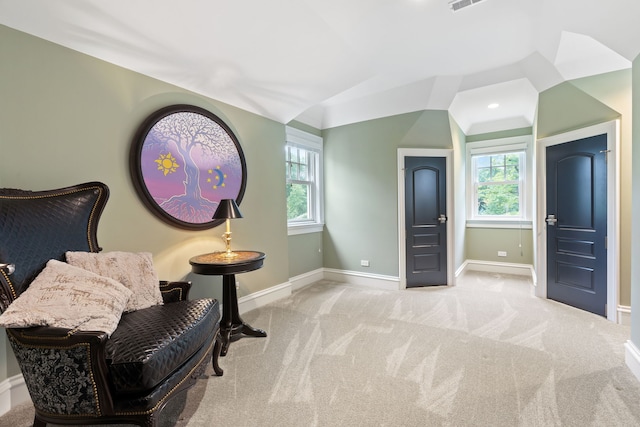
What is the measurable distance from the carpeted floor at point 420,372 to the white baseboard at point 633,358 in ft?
0.13

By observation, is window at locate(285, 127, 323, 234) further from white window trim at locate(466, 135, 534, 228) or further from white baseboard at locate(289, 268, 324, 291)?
white window trim at locate(466, 135, 534, 228)

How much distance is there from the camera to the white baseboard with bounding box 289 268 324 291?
4.18 m

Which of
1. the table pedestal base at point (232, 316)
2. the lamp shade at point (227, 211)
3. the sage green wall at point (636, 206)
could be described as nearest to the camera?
the sage green wall at point (636, 206)

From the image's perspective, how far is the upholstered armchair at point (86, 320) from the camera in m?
1.24

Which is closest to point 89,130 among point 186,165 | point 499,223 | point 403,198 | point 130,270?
point 186,165

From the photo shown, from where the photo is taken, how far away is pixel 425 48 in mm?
2834

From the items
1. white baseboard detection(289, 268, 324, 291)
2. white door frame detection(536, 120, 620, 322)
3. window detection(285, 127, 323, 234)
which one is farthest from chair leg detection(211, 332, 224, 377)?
white door frame detection(536, 120, 620, 322)

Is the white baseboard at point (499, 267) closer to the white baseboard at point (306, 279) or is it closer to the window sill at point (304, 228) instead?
the white baseboard at point (306, 279)

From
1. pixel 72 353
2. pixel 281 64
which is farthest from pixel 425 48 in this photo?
pixel 72 353

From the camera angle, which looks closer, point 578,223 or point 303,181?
point 578,223

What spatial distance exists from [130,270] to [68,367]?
2.39ft

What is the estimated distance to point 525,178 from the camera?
488cm

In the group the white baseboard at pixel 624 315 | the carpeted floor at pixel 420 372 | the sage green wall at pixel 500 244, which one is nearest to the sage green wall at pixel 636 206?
the carpeted floor at pixel 420 372

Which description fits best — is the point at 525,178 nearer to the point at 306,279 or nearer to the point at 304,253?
the point at 304,253
